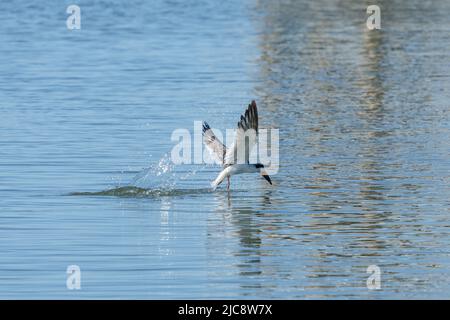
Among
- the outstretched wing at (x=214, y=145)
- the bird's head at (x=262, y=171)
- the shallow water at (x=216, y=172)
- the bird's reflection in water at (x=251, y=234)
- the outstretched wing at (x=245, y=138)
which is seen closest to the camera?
the bird's reflection in water at (x=251, y=234)

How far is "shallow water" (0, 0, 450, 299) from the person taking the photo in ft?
49.7

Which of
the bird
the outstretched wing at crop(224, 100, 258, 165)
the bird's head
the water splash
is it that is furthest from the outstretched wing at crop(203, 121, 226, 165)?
the water splash

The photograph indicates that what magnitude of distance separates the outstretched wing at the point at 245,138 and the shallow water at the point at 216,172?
595 mm

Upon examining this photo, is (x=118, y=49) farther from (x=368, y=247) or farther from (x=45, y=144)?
(x=368, y=247)

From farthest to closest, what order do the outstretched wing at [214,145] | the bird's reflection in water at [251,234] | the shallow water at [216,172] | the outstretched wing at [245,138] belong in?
1. the outstretched wing at [214,145]
2. the outstretched wing at [245,138]
3. the shallow water at [216,172]
4. the bird's reflection in water at [251,234]

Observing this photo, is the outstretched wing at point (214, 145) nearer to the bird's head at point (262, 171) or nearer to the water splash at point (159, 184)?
the bird's head at point (262, 171)

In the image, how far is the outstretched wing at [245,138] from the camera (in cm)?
1791

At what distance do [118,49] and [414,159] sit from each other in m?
20.5

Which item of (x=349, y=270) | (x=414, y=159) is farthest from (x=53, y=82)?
(x=349, y=270)

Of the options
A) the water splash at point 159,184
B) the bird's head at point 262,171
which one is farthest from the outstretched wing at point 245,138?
the water splash at point 159,184

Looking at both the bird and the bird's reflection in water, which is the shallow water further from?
the bird

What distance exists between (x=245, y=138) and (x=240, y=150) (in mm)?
422

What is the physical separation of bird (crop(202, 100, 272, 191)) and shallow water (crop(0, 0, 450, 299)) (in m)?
0.39
